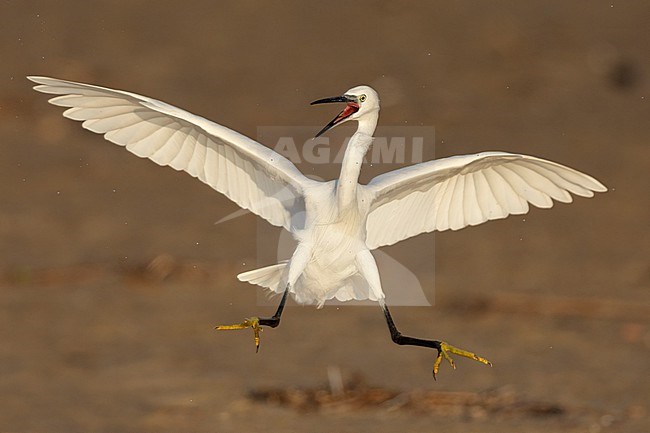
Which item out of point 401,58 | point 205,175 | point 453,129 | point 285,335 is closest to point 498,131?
point 453,129

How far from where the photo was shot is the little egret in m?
5.93

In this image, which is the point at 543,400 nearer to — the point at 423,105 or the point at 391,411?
the point at 391,411

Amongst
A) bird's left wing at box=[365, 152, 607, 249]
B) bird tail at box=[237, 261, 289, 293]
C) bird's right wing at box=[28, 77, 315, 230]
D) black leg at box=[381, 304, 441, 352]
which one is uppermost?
bird's right wing at box=[28, 77, 315, 230]

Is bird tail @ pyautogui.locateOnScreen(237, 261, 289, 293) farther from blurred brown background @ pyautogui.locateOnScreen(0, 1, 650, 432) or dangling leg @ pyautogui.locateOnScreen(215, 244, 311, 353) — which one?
blurred brown background @ pyautogui.locateOnScreen(0, 1, 650, 432)

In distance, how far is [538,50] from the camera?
1572 cm

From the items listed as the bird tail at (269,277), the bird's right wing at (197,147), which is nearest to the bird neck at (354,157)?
the bird's right wing at (197,147)

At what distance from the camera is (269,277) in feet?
20.5

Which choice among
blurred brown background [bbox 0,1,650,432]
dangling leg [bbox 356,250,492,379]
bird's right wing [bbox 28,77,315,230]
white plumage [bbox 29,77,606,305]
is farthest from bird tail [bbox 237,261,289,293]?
blurred brown background [bbox 0,1,650,432]

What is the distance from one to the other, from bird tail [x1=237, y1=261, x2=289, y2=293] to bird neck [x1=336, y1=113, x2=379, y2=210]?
488 millimetres

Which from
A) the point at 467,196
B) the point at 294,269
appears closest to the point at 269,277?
the point at 294,269

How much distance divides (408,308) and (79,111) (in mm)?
5343

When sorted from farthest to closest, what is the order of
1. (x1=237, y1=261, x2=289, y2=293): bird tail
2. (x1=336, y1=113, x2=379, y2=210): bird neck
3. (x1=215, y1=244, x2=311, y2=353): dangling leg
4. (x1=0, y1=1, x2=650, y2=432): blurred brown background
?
(x1=0, y1=1, x2=650, y2=432): blurred brown background < (x1=237, y1=261, x2=289, y2=293): bird tail < (x1=215, y1=244, x2=311, y2=353): dangling leg < (x1=336, y1=113, x2=379, y2=210): bird neck

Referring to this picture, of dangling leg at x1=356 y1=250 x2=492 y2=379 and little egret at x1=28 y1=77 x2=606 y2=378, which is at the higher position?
little egret at x1=28 y1=77 x2=606 y2=378

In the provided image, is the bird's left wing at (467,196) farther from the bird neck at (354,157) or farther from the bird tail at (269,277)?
the bird tail at (269,277)
